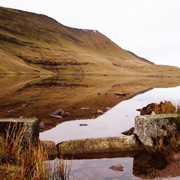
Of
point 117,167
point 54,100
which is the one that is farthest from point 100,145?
point 54,100

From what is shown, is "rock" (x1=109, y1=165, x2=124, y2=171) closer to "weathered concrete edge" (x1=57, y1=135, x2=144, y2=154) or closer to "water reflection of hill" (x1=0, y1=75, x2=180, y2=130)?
"weathered concrete edge" (x1=57, y1=135, x2=144, y2=154)

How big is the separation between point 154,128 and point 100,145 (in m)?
2.04

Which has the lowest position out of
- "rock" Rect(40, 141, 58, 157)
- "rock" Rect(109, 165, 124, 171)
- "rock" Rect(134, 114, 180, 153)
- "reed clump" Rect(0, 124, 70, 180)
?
"rock" Rect(109, 165, 124, 171)

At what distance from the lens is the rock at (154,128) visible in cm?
714

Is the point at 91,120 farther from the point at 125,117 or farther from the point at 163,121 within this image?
the point at 163,121

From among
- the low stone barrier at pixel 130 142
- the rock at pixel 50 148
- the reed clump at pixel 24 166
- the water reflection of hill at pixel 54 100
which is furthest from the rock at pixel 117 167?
the water reflection of hill at pixel 54 100

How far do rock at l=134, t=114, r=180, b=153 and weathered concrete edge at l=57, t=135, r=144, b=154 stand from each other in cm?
39

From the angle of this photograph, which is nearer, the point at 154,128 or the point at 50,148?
the point at 50,148

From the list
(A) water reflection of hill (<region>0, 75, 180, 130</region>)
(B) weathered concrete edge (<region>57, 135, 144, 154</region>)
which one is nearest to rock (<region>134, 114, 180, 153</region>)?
(B) weathered concrete edge (<region>57, 135, 144, 154</region>)

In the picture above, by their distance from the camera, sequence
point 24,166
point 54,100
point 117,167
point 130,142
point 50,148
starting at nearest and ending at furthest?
1. point 24,166
2. point 117,167
3. point 50,148
4. point 130,142
5. point 54,100

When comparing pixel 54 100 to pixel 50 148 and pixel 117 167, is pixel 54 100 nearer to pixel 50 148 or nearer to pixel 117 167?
pixel 50 148

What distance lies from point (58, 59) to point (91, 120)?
489ft

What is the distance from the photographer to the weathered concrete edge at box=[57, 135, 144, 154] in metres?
7.18

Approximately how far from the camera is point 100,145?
24.3 ft
